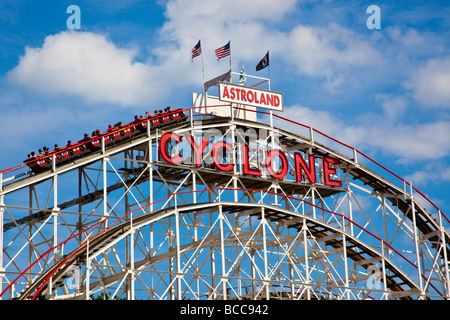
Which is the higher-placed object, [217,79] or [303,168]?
[217,79]

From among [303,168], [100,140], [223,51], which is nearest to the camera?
[100,140]

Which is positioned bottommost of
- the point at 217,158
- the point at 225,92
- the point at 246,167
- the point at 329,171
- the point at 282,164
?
the point at 246,167

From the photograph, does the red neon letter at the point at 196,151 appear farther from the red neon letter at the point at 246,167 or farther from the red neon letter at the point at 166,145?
the red neon letter at the point at 246,167

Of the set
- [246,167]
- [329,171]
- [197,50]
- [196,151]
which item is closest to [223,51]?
[197,50]

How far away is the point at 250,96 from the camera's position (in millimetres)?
47906

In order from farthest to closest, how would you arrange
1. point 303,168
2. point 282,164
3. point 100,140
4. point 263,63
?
point 263,63 → point 303,168 → point 282,164 → point 100,140

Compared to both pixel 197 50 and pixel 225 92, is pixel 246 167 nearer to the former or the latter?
pixel 225 92

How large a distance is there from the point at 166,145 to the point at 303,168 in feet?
31.4

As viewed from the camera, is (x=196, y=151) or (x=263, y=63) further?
(x=263, y=63)

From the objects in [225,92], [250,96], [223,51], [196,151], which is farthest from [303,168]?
[223,51]

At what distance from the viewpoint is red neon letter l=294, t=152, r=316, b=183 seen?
1966 inches

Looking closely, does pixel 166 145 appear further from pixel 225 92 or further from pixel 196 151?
pixel 225 92

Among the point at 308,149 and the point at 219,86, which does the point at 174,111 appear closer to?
the point at 219,86
